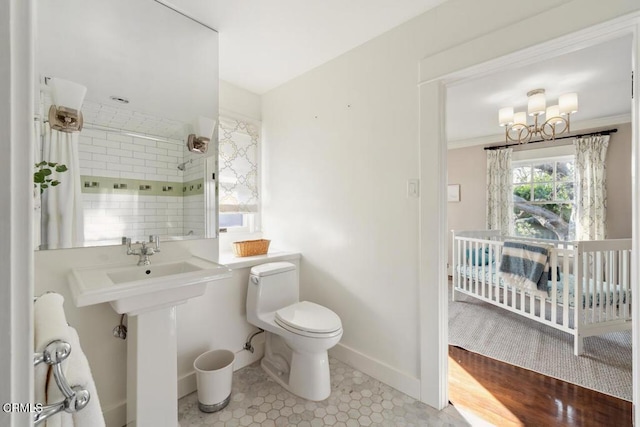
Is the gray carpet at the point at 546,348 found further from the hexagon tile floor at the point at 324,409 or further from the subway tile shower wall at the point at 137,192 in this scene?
the subway tile shower wall at the point at 137,192

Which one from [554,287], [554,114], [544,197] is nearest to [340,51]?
[554,114]

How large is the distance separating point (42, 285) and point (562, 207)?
17.5ft

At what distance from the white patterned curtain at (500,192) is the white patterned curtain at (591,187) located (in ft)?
2.48

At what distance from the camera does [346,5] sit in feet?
5.05

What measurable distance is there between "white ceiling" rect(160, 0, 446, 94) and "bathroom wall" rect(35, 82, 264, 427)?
503mm

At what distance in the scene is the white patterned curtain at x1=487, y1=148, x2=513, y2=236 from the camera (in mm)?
4141

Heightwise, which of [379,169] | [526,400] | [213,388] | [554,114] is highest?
[554,114]

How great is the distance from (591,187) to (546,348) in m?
2.43

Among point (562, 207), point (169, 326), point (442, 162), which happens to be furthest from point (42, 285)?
point (562, 207)

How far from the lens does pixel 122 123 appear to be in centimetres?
148

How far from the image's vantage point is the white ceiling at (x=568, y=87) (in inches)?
79.1

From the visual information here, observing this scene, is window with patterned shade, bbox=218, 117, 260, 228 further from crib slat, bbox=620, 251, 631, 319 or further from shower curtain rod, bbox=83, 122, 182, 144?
crib slat, bbox=620, 251, 631, 319

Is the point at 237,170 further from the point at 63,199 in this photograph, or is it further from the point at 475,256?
the point at 475,256

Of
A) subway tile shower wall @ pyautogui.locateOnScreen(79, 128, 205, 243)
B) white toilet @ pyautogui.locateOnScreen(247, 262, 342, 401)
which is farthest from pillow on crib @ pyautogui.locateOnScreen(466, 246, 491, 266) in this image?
subway tile shower wall @ pyautogui.locateOnScreen(79, 128, 205, 243)
